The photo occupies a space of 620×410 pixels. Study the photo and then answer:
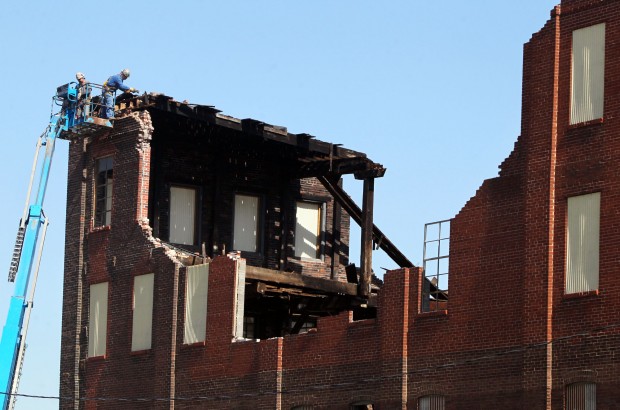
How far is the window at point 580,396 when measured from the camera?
3606cm

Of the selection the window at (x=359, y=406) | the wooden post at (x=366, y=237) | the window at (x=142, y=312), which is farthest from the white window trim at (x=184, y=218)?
the window at (x=359, y=406)

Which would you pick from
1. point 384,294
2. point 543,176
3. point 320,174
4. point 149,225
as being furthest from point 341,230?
point 543,176

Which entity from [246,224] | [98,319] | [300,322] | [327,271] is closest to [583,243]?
[300,322]

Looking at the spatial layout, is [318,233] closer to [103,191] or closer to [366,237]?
[366,237]

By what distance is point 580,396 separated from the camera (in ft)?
119

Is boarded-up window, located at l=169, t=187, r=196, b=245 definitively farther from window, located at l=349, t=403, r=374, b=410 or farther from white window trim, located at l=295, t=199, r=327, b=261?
window, located at l=349, t=403, r=374, b=410

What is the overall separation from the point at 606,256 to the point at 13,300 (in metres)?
19.9

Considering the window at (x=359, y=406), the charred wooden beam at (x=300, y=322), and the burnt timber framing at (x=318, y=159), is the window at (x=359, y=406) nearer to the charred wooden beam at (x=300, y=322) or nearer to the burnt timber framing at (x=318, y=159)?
the burnt timber framing at (x=318, y=159)

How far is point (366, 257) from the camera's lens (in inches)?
1929

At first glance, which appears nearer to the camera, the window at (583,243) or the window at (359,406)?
the window at (583,243)

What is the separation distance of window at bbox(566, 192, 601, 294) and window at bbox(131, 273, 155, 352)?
14837 millimetres

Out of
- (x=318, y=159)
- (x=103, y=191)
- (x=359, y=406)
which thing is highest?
(x=318, y=159)

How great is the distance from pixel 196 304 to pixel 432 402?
9.35 m

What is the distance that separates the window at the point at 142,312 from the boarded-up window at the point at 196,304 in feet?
5.72
